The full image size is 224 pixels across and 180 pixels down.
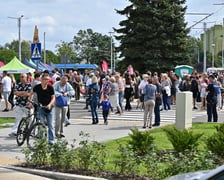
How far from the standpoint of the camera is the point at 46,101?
1262 cm

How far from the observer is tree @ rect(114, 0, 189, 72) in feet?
143

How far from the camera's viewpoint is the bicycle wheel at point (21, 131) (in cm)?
1301

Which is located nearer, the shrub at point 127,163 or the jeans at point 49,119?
the shrub at point 127,163

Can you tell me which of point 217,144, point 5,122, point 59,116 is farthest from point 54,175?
point 5,122

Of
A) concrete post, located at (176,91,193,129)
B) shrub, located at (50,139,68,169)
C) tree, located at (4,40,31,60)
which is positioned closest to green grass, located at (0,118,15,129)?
concrete post, located at (176,91,193,129)

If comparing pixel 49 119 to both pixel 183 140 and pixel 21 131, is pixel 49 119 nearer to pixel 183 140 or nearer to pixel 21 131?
pixel 21 131

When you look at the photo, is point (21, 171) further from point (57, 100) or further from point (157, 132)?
point (157, 132)

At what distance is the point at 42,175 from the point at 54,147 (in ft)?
2.05

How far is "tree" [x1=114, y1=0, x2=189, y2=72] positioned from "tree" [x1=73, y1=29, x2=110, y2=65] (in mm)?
77696

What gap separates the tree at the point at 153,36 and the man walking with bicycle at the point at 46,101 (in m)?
31.0

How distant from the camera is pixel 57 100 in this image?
14055mm

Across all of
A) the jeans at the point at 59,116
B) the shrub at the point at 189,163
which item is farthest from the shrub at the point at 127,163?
the jeans at the point at 59,116

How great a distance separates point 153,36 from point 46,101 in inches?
1259

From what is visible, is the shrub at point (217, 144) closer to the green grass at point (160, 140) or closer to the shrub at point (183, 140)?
the shrub at point (183, 140)
